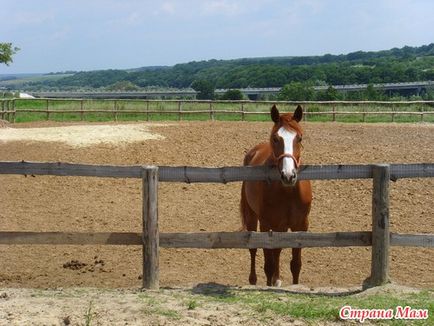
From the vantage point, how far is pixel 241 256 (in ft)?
29.6

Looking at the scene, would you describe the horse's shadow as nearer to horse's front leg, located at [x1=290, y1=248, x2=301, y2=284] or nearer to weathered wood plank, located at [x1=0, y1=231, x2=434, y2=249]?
horse's front leg, located at [x1=290, y1=248, x2=301, y2=284]

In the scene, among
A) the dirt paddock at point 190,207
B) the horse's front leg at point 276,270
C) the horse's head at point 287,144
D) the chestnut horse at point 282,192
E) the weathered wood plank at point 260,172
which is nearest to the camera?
the horse's head at point 287,144

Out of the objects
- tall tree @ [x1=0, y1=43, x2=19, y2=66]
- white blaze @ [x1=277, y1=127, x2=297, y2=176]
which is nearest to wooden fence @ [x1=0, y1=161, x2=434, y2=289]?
white blaze @ [x1=277, y1=127, x2=297, y2=176]

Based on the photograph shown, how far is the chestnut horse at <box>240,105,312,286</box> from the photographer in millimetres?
5613

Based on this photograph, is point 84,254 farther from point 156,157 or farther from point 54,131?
point 54,131

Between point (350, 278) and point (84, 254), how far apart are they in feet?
12.6

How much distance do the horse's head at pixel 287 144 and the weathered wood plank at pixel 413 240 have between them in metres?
1.25

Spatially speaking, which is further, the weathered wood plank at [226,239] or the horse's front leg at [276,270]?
the horse's front leg at [276,270]

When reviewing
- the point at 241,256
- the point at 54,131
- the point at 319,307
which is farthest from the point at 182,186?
the point at 319,307

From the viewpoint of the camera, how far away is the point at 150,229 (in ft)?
19.4

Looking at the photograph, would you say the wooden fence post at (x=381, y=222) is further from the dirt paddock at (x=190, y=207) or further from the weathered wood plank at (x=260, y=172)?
the dirt paddock at (x=190, y=207)

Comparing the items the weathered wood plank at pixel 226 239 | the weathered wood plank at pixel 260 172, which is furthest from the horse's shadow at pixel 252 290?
Answer: the weathered wood plank at pixel 260 172

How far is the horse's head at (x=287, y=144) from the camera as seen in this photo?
5363 mm

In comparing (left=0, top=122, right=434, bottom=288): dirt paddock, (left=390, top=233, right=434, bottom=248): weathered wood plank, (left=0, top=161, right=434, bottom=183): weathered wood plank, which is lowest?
(left=0, top=122, right=434, bottom=288): dirt paddock
